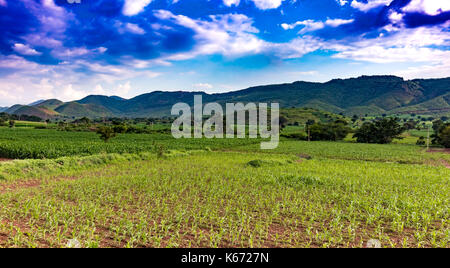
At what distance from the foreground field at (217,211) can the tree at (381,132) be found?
55.6 m

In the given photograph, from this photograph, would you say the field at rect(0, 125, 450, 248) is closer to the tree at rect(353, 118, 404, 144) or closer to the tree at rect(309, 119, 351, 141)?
the tree at rect(309, 119, 351, 141)

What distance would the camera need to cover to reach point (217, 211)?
1050cm

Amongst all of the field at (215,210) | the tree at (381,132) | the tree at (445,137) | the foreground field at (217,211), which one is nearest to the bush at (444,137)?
the tree at (445,137)

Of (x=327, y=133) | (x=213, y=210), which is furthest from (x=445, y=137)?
(x=213, y=210)

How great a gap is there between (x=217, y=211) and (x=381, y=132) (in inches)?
2824

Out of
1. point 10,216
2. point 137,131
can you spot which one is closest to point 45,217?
point 10,216

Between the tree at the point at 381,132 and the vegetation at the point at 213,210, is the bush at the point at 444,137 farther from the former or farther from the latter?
the vegetation at the point at 213,210

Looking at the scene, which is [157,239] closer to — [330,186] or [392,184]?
[330,186]

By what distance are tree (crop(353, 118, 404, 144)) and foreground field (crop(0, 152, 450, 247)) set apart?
5555 centimetres

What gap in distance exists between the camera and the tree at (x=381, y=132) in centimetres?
6725

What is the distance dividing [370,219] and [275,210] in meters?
3.55

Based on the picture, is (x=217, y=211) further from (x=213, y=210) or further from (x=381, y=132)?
(x=381, y=132)
